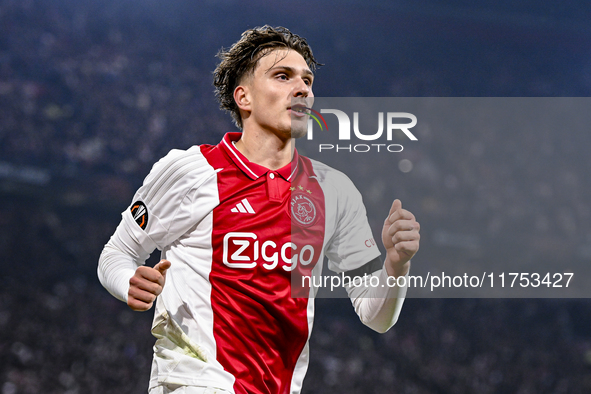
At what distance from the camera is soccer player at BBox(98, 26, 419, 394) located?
5.52ft

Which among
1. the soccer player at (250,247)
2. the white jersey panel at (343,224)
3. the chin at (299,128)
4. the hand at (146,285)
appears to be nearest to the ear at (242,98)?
the soccer player at (250,247)

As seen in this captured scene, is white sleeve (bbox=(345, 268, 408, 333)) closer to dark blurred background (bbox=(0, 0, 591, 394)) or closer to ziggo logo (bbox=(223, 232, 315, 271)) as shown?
ziggo logo (bbox=(223, 232, 315, 271))

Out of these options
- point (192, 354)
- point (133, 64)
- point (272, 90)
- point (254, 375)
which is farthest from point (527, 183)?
point (133, 64)

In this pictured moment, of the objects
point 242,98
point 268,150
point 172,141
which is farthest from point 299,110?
point 172,141

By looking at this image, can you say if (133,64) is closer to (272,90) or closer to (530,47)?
(272,90)

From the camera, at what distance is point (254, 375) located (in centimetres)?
171

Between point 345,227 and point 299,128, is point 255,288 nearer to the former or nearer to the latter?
point 345,227

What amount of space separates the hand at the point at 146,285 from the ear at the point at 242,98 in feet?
2.60

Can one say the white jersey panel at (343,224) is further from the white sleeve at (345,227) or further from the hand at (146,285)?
the hand at (146,285)

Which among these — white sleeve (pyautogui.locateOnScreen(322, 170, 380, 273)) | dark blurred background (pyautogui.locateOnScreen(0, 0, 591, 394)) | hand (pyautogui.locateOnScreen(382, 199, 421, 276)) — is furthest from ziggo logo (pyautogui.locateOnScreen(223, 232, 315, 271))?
dark blurred background (pyautogui.locateOnScreen(0, 0, 591, 394))

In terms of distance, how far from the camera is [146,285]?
156 centimetres

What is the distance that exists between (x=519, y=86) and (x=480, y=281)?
408cm

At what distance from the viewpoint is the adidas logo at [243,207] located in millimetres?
1854

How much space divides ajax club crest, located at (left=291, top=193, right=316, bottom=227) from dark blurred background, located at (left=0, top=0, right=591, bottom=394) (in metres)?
2.28
